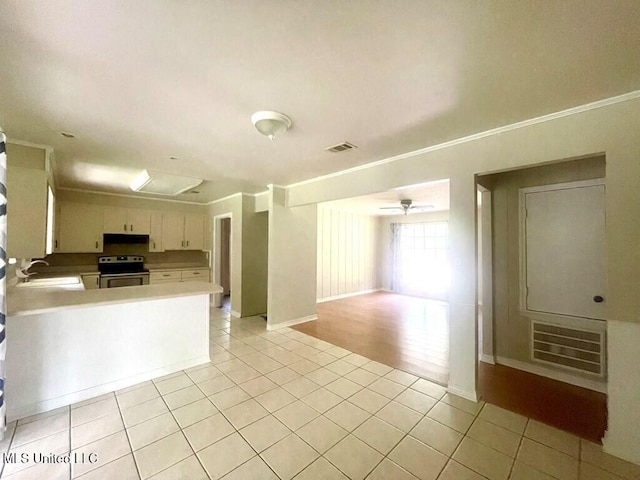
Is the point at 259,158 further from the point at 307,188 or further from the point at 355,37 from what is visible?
the point at 355,37

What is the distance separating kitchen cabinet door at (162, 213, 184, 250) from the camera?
577 cm

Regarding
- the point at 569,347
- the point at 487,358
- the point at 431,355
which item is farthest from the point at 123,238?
the point at 569,347

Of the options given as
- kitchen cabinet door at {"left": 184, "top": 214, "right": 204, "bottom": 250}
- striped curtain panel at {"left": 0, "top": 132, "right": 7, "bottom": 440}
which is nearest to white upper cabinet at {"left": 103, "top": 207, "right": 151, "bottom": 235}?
kitchen cabinet door at {"left": 184, "top": 214, "right": 204, "bottom": 250}

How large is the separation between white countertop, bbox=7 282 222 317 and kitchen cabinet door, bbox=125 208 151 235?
8.12 feet

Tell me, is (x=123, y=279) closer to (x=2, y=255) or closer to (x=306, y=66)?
(x=2, y=255)

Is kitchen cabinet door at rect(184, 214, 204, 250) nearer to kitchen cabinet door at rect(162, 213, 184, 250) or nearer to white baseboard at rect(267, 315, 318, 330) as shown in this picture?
kitchen cabinet door at rect(162, 213, 184, 250)

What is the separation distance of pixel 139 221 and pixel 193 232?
3.56ft

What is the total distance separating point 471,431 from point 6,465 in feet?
10.8

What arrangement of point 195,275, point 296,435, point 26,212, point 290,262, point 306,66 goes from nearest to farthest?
point 306,66 < point 296,435 < point 26,212 < point 290,262 < point 195,275

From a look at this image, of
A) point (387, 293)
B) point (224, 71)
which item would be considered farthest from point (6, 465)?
point (387, 293)

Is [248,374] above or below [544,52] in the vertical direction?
below

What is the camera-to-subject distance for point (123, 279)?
5.11 metres

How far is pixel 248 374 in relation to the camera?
2.91 metres

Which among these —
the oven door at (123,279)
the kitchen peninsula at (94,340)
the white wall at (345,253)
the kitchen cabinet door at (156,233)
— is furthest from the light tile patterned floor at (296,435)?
the white wall at (345,253)
